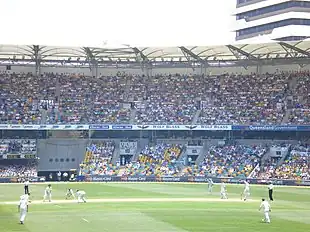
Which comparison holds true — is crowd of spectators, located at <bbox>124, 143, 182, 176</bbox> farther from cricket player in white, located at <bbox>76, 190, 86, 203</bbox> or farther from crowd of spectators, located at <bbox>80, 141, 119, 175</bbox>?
cricket player in white, located at <bbox>76, 190, 86, 203</bbox>

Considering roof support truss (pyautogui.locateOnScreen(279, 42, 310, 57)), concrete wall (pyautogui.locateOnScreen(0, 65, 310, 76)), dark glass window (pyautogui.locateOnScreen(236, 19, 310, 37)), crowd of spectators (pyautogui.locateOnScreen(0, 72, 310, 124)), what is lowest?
crowd of spectators (pyautogui.locateOnScreen(0, 72, 310, 124))

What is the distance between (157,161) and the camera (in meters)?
75.7

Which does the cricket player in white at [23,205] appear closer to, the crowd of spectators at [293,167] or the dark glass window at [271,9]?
the crowd of spectators at [293,167]

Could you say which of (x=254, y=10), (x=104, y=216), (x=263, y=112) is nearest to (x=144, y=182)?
(x=263, y=112)

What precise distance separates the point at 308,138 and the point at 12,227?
5139cm

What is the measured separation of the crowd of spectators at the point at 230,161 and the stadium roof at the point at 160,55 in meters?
11.2

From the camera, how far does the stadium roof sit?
245 feet

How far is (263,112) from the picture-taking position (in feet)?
253

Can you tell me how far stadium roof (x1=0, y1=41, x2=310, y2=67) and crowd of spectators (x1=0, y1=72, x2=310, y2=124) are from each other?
1.96 meters

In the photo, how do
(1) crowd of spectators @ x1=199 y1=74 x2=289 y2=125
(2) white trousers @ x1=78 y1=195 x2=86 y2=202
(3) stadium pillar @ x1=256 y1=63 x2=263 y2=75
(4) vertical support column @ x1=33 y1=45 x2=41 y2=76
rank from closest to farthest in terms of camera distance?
(2) white trousers @ x1=78 y1=195 x2=86 y2=202 → (1) crowd of spectators @ x1=199 y1=74 x2=289 y2=125 → (4) vertical support column @ x1=33 y1=45 x2=41 y2=76 → (3) stadium pillar @ x1=256 y1=63 x2=263 y2=75

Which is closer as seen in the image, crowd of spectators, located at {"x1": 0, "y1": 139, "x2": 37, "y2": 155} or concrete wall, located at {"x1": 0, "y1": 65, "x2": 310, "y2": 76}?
crowd of spectators, located at {"x1": 0, "y1": 139, "x2": 37, "y2": 155}

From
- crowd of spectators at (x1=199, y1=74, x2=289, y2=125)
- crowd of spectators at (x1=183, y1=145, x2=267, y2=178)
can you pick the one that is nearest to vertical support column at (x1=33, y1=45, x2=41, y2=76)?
crowd of spectators at (x1=199, y1=74, x2=289, y2=125)

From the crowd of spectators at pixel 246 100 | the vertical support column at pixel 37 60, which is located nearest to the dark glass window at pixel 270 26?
the crowd of spectators at pixel 246 100

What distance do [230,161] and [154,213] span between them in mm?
36995
